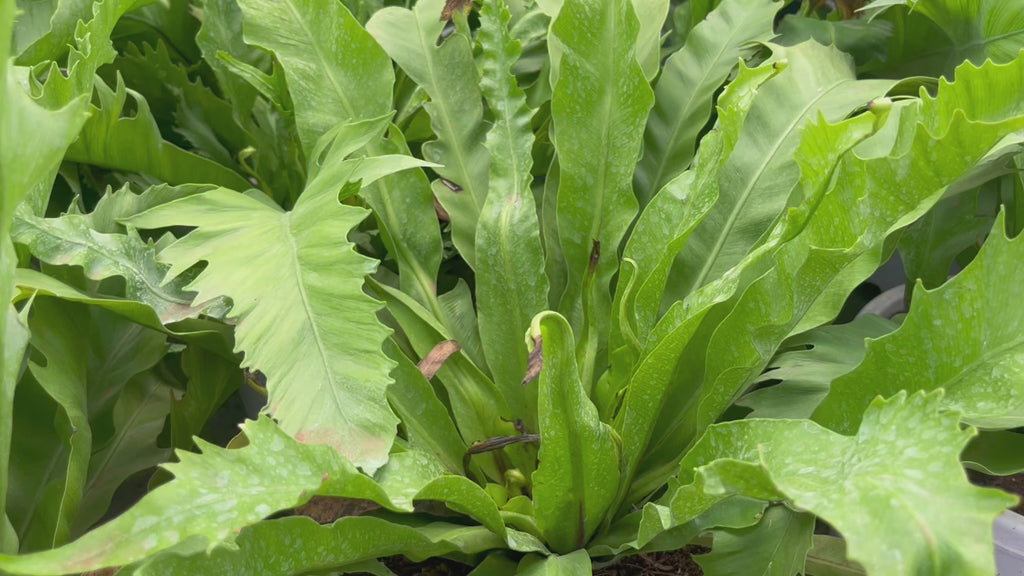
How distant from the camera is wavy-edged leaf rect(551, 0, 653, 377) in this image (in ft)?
1.88

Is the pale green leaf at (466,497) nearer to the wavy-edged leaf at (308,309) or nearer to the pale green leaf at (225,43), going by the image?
the wavy-edged leaf at (308,309)

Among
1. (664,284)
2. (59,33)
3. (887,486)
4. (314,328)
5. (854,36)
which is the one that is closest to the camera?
(887,486)

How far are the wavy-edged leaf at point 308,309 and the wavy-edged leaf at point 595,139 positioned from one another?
13 centimetres

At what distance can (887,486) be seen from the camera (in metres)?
0.32

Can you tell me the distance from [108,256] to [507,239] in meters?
0.24

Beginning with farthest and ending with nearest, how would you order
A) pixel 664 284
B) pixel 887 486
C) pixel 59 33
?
pixel 59 33, pixel 664 284, pixel 887 486

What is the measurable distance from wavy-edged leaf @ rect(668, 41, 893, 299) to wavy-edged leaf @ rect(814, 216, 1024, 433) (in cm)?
13

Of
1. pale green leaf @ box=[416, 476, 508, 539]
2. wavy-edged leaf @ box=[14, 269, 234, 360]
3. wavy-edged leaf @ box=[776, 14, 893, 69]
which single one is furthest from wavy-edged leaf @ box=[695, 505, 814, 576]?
wavy-edged leaf @ box=[776, 14, 893, 69]

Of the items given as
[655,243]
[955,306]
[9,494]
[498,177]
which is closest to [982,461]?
[955,306]

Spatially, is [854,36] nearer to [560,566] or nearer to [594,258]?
[594,258]

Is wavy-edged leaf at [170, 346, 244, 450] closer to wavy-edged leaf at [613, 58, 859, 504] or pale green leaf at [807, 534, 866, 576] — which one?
wavy-edged leaf at [613, 58, 859, 504]

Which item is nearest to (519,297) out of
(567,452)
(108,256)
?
(567,452)

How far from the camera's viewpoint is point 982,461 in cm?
50

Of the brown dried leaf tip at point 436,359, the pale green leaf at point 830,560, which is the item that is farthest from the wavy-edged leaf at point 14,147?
the pale green leaf at point 830,560
